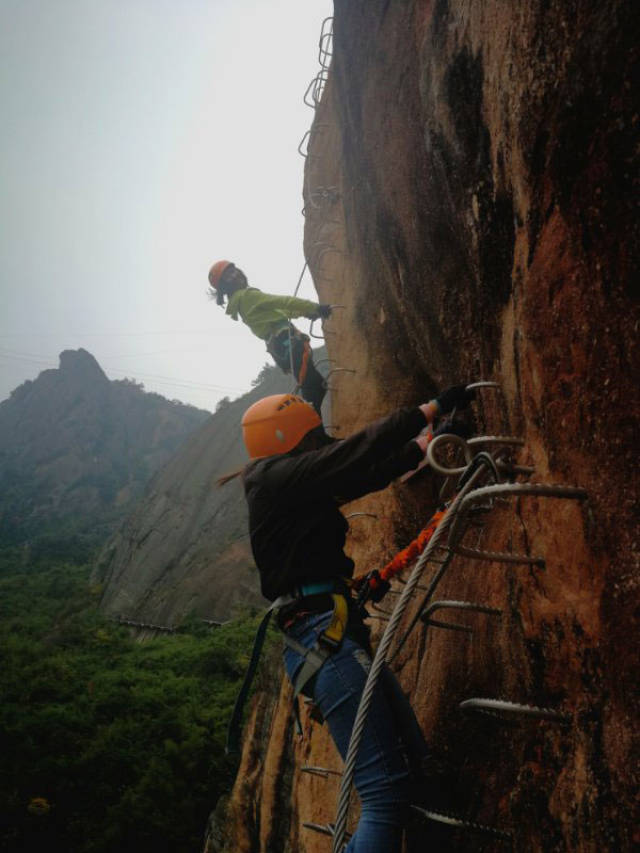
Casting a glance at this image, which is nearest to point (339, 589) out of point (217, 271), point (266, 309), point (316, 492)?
point (316, 492)

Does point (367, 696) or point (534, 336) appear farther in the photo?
point (534, 336)

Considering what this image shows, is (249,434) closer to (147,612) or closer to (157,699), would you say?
(157,699)

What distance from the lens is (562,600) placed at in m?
1.57

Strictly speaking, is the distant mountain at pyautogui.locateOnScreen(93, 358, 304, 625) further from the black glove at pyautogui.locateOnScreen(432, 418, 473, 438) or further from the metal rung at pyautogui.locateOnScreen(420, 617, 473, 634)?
the black glove at pyautogui.locateOnScreen(432, 418, 473, 438)

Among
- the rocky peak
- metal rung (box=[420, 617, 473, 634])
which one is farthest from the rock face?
the rocky peak

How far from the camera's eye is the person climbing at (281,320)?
527 cm

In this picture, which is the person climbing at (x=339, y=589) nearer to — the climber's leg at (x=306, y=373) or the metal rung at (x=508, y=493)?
the metal rung at (x=508, y=493)

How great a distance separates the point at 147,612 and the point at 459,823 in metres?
20.7

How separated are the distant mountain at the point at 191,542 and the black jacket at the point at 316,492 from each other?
13.1 metres

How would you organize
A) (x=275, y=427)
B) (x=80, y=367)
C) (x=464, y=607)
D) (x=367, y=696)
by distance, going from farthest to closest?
(x=80, y=367) → (x=275, y=427) → (x=464, y=607) → (x=367, y=696)

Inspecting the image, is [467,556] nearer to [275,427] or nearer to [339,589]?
[339,589]

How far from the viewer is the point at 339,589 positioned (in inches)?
83.7

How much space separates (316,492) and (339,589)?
17.0 inches

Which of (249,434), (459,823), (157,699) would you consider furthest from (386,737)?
(157,699)
